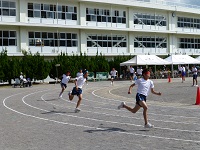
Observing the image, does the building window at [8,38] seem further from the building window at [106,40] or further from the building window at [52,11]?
the building window at [106,40]

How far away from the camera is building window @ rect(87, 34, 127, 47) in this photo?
159 ft

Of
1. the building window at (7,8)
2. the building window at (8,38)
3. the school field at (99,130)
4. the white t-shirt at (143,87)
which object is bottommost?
the school field at (99,130)

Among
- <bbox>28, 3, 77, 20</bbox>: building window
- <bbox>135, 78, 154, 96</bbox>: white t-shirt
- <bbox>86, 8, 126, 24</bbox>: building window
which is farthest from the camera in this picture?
<bbox>86, 8, 126, 24</bbox>: building window

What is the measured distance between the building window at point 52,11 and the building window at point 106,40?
4087 mm

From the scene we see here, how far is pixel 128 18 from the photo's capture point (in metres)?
51.6

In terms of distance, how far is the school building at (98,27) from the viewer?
42094mm

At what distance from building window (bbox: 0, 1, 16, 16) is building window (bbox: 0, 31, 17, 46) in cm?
229

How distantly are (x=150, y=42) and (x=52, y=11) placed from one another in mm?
18089

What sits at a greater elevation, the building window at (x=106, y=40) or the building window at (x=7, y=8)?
the building window at (x=7, y=8)

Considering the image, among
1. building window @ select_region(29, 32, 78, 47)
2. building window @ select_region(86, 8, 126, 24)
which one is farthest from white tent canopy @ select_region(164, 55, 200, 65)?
building window @ select_region(29, 32, 78, 47)

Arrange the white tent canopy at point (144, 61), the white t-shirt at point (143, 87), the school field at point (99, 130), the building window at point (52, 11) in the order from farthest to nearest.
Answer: the building window at point (52, 11), the white tent canopy at point (144, 61), the white t-shirt at point (143, 87), the school field at point (99, 130)

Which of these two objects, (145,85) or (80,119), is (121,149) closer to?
(145,85)

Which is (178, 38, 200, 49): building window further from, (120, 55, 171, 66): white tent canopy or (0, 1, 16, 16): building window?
(0, 1, 16, 16): building window

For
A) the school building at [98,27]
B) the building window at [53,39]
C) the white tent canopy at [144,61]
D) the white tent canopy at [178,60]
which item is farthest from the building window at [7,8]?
the white tent canopy at [178,60]
